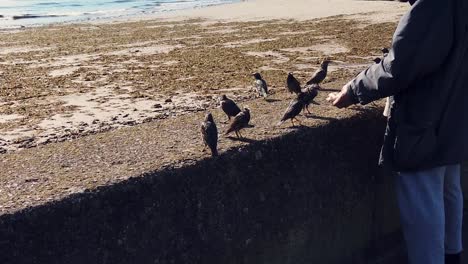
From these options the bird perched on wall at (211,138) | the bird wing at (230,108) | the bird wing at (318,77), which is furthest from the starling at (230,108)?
the bird wing at (318,77)

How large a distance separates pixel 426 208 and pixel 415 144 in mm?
479

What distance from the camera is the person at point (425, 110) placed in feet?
12.0

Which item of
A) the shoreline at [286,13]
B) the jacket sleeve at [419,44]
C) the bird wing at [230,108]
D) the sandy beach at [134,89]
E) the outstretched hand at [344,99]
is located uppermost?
the jacket sleeve at [419,44]

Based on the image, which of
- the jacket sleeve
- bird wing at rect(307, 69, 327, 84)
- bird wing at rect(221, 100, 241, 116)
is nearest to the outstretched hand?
the jacket sleeve

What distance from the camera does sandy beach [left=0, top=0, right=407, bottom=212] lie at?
14.0 ft

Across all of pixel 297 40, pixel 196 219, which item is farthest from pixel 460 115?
pixel 297 40

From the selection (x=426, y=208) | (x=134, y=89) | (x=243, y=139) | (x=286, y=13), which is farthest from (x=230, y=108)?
(x=286, y=13)

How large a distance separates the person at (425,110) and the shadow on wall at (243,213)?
692 mm

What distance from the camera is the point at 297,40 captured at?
1598cm

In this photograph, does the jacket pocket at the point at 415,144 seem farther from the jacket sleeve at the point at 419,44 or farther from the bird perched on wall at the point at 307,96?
the bird perched on wall at the point at 307,96

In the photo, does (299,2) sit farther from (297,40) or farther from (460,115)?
(460,115)

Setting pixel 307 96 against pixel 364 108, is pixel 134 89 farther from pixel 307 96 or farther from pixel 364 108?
pixel 364 108

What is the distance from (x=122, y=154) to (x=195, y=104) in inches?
169

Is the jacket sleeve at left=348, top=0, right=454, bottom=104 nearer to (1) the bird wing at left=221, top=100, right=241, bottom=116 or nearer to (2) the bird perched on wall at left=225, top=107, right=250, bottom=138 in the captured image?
(2) the bird perched on wall at left=225, top=107, right=250, bottom=138
